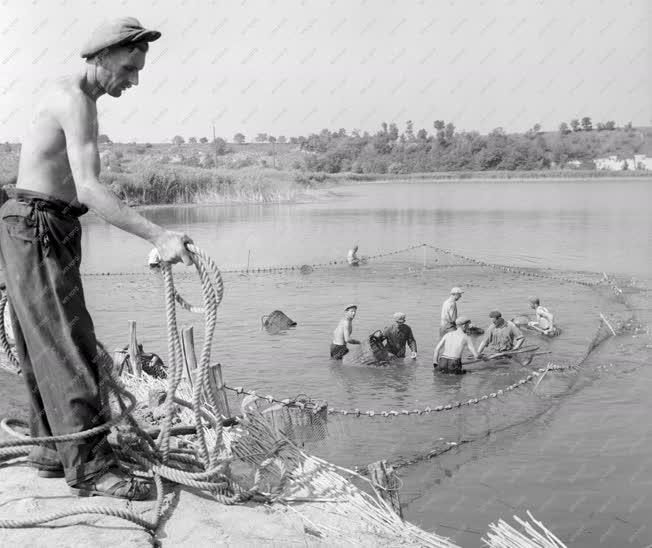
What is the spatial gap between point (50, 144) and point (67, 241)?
47 centimetres

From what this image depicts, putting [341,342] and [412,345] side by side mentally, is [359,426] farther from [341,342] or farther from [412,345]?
[412,345]

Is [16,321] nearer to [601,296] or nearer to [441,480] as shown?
[441,480]

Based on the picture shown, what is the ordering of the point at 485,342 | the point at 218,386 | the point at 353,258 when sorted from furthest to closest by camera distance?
1. the point at 353,258
2. the point at 485,342
3. the point at 218,386

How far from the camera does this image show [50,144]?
3.48 meters

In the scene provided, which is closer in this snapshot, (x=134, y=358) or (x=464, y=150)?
(x=134, y=358)

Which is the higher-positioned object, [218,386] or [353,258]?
[218,386]

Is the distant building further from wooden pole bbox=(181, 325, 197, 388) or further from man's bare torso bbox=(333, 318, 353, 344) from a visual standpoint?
wooden pole bbox=(181, 325, 197, 388)

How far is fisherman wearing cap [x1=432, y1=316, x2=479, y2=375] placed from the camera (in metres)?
13.6

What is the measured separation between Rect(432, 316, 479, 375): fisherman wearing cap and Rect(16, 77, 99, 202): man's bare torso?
35.3ft

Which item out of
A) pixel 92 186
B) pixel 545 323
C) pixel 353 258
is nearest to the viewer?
pixel 92 186

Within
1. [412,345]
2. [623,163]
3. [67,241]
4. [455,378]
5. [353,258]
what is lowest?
[455,378]

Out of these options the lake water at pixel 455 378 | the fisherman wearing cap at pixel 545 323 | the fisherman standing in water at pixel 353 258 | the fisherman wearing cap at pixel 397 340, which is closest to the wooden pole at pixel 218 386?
the lake water at pixel 455 378

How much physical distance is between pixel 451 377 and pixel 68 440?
11.0 m

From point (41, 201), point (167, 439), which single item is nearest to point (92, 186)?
point (41, 201)
